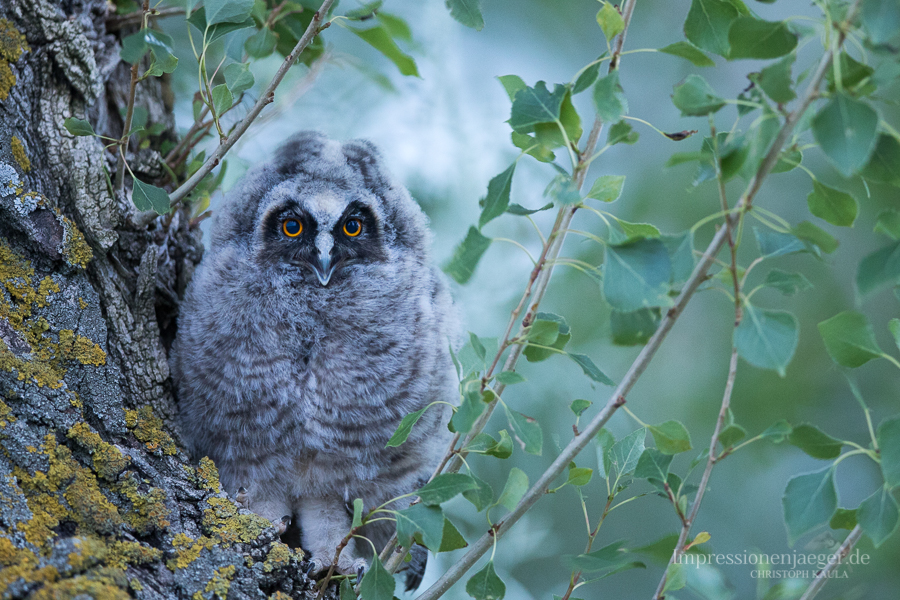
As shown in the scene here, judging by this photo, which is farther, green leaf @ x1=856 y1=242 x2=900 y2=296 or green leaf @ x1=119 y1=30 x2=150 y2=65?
green leaf @ x1=119 y1=30 x2=150 y2=65

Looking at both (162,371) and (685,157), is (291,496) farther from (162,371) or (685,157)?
(685,157)

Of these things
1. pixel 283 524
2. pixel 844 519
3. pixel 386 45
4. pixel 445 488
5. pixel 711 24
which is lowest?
pixel 283 524

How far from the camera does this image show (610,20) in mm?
1100

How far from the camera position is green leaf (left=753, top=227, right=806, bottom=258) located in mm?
1052

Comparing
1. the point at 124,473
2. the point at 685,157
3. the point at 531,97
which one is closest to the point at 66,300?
the point at 124,473

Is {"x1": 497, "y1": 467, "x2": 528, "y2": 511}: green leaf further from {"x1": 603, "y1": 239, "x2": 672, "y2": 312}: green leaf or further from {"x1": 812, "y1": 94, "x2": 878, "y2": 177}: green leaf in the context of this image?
{"x1": 812, "y1": 94, "x2": 878, "y2": 177}: green leaf

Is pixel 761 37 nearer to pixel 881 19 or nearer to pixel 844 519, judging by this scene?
pixel 881 19

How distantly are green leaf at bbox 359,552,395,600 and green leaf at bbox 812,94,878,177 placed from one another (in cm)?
93

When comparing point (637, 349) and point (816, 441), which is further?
point (637, 349)

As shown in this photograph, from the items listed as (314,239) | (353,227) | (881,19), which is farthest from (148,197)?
(881,19)

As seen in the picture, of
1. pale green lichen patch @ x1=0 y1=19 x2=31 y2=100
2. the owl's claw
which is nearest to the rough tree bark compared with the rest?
pale green lichen patch @ x1=0 y1=19 x2=31 y2=100

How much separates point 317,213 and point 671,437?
1096 millimetres

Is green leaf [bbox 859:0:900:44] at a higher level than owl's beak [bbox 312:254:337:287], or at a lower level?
higher

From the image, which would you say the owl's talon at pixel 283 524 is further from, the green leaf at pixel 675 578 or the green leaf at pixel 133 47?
the green leaf at pixel 133 47
